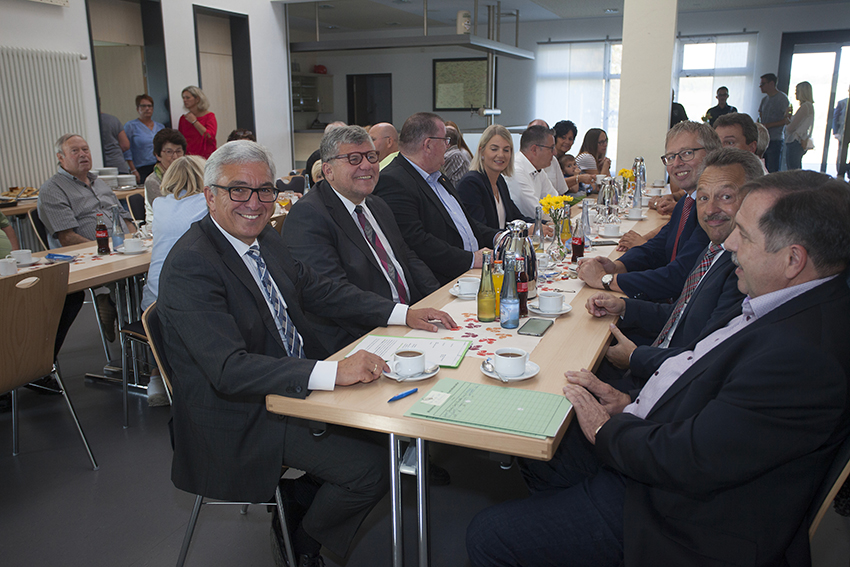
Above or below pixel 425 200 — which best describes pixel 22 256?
below

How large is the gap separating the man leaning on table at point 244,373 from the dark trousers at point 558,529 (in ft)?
1.38

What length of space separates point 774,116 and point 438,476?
391 inches

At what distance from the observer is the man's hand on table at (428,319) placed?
2027 millimetres

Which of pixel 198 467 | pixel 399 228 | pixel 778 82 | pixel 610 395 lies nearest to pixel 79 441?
pixel 198 467

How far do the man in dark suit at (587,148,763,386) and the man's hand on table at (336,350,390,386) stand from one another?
0.85 metres

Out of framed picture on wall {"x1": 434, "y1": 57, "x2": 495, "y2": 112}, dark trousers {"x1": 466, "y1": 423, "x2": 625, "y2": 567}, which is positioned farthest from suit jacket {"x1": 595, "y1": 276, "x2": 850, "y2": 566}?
framed picture on wall {"x1": 434, "y1": 57, "x2": 495, "y2": 112}

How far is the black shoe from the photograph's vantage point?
2523 millimetres

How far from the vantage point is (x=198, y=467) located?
179cm

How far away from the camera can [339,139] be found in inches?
102

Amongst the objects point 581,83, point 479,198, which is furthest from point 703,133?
point 581,83

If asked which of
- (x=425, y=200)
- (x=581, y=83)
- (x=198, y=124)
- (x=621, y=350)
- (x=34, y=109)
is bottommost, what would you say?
(x=621, y=350)

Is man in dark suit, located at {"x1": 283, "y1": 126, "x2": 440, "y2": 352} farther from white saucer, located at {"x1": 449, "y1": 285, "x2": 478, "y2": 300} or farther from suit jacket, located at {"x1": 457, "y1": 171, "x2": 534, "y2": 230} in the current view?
suit jacket, located at {"x1": 457, "y1": 171, "x2": 534, "y2": 230}

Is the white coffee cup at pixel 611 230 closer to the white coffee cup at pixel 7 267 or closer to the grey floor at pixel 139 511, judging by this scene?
the grey floor at pixel 139 511

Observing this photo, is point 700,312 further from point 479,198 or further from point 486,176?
point 486,176
